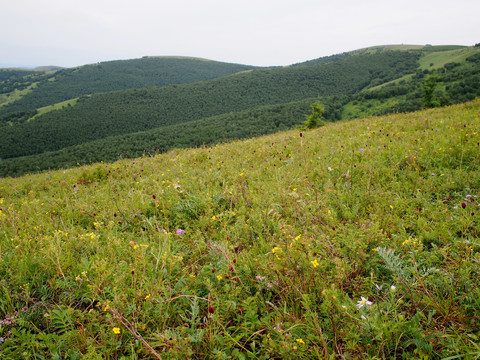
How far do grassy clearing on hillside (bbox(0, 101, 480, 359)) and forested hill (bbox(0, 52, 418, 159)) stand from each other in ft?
427

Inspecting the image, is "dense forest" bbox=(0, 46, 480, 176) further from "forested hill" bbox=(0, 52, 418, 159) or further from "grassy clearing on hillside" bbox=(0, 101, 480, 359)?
"grassy clearing on hillside" bbox=(0, 101, 480, 359)

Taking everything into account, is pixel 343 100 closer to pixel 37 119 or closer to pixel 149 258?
pixel 149 258

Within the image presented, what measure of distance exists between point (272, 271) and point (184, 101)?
512 ft

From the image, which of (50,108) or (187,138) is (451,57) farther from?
(50,108)

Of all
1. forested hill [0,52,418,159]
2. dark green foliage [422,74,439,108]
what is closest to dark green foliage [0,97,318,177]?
dark green foliage [422,74,439,108]

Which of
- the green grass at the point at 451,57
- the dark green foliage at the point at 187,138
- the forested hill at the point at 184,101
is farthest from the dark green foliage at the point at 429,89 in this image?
the forested hill at the point at 184,101

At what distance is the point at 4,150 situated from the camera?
323 ft

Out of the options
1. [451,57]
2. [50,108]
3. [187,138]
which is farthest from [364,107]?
[50,108]

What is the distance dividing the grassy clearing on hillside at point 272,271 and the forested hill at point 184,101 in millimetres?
130268

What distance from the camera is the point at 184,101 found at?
145 metres

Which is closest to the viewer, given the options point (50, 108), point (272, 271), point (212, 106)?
point (272, 271)

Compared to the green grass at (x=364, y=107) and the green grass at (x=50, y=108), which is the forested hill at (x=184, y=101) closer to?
the green grass at (x=50, y=108)

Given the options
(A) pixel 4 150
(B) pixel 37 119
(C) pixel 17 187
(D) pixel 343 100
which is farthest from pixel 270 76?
(C) pixel 17 187

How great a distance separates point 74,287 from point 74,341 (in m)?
0.67
